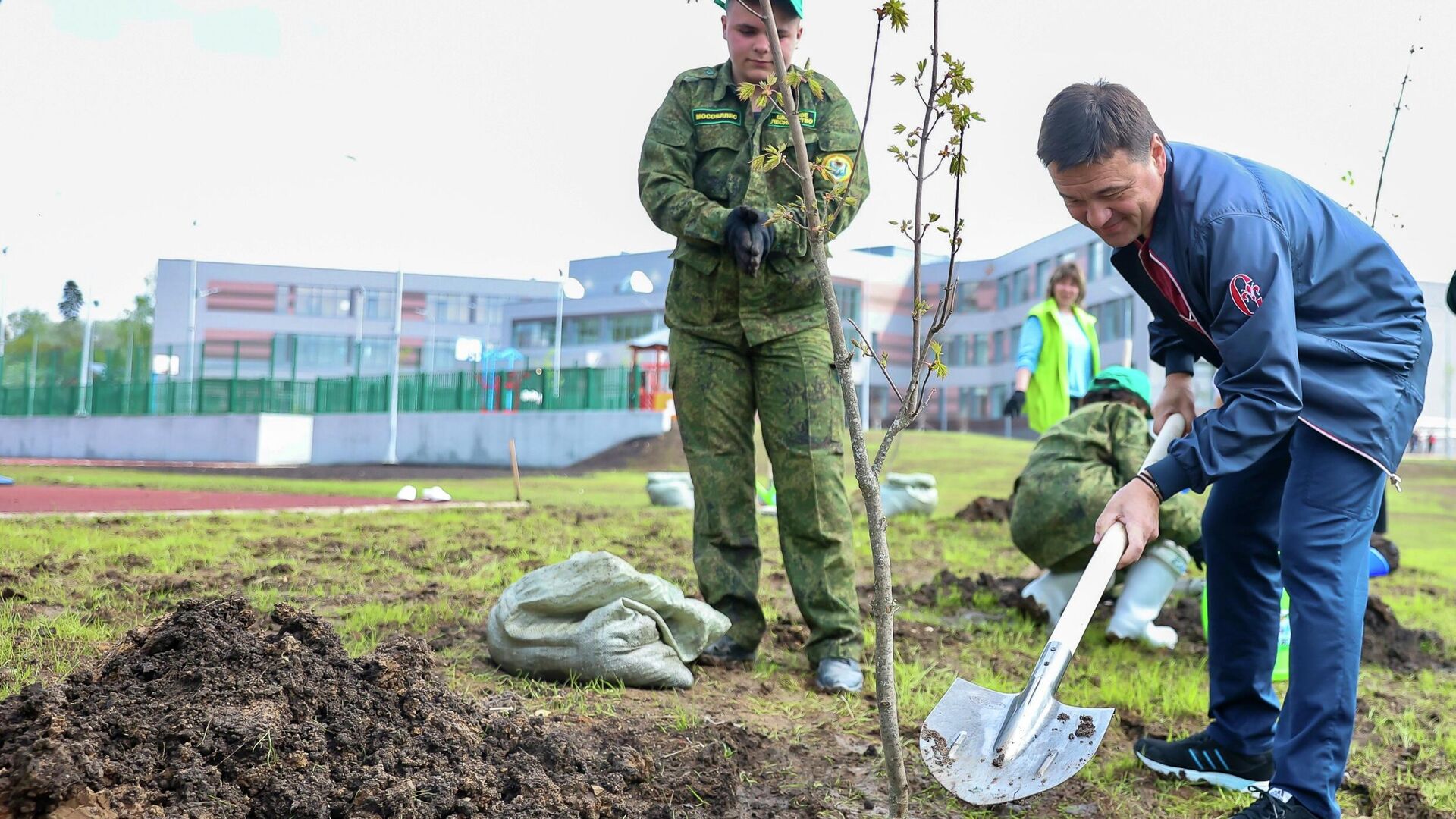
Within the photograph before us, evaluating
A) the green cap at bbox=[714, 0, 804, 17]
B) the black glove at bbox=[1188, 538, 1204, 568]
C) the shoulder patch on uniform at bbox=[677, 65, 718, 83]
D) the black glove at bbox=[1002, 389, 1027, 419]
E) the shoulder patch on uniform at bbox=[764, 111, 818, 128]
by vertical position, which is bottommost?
the black glove at bbox=[1188, 538, 1204, 568]

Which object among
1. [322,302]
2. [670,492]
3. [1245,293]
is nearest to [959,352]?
[322,302]

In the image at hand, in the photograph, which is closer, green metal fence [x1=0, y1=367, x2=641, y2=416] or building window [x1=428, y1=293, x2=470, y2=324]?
green metal fence [x1=0, y1=367, x2=641, y2=416]

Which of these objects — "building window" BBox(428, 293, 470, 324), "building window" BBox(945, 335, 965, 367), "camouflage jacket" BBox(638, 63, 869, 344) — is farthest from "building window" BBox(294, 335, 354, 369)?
"building window" BBox(945, 335, 965, 367)

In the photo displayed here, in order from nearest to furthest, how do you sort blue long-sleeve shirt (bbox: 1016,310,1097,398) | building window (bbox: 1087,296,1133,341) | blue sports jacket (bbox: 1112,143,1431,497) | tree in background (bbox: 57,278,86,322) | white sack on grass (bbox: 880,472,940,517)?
blue sports jacket (bbox: 1112,143,1431,497) < tree in background (bbox: 57,278,86,322) < blue long-sleeve shirt (bbox: 1016,310,1097,398) < white sack on grass (bbox: 880,472,940,517) < building window (bbox: 1087,296,1133,341)

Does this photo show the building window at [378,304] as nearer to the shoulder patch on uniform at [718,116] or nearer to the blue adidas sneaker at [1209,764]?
the shoulder patch on uniform at [718,116]

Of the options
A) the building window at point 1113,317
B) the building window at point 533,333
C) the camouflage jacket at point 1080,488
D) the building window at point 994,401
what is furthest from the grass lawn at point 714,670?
the building window at point 533,333

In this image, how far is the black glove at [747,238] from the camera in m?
3.03

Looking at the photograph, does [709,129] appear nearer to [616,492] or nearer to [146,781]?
[146,781]

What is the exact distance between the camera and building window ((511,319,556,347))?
A: 5438 cm

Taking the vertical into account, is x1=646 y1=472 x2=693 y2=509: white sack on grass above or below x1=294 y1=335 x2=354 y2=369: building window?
below

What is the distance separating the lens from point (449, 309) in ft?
178

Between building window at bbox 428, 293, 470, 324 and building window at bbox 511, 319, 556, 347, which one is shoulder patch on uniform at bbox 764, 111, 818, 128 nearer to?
building window at bbox 511, 319, 556, 347

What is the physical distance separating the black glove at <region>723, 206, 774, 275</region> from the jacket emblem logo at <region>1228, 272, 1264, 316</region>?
1.31m

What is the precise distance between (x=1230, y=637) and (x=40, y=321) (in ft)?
23.4
